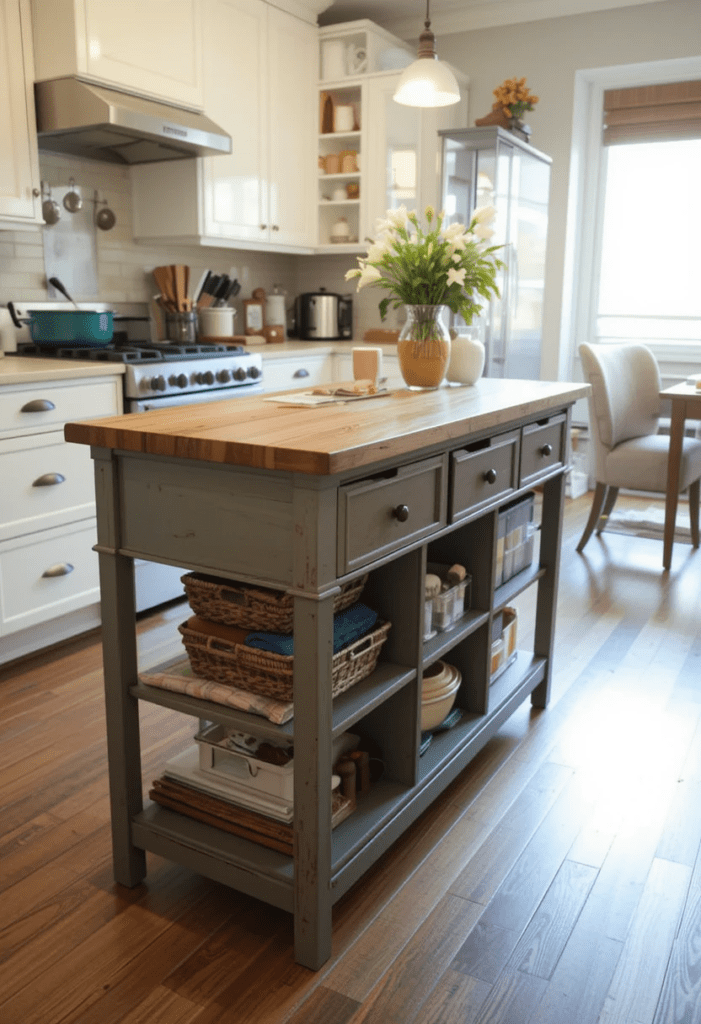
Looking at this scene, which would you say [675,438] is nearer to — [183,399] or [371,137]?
[183,399]

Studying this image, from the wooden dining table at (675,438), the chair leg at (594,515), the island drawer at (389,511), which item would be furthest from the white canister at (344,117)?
the island drawer at (389,511)

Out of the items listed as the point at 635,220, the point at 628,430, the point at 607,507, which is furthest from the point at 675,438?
the point at 635,220

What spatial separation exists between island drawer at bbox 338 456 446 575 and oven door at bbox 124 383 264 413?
1.29m

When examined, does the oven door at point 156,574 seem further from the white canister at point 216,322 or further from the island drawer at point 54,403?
the white canister at point 216,322

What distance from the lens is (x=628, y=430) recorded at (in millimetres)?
4223

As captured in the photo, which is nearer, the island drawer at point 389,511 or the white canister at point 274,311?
the island drawer at point 389,511

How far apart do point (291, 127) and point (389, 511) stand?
3563 millimetres

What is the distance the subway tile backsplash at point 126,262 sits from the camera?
11.5 ft

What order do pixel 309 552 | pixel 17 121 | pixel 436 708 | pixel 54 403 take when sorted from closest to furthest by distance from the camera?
pixel 309 552 → pixel 436 708 → pixel 54 403 → pixel 17 121

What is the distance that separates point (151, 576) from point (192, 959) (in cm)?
187

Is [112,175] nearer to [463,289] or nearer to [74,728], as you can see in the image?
[463,289]

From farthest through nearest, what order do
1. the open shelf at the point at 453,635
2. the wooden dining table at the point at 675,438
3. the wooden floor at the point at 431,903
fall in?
the wooden dining table at the point at 675,438, the open shelf at the point at 453,635, the wooden floor at the point at 431,903

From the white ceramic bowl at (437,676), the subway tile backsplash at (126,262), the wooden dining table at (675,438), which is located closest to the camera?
the white ceramic bowl at (437,676)

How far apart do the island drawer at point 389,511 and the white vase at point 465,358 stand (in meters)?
0.75
